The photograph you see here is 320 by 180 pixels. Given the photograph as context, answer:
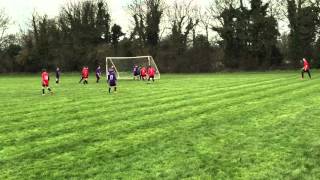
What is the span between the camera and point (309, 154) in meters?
10.3

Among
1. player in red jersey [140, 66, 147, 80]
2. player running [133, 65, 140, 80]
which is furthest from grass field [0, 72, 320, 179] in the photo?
player running [133, 65, 140, 80]

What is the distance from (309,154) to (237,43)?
6604 centimetres

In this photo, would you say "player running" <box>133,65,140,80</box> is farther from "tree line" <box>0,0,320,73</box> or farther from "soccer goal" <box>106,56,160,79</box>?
"tree line" <box>0,0,320,73</box>

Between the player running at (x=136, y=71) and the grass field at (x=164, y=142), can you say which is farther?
the player running at (x=136, y=71)

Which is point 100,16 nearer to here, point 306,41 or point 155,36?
point 155,36

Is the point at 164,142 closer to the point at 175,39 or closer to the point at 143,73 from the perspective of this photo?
the point at 143,73

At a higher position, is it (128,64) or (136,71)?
(128,64)

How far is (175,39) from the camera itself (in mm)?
81062

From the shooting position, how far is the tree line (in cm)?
7031

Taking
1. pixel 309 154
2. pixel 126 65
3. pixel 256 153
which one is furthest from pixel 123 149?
pixel 126 65

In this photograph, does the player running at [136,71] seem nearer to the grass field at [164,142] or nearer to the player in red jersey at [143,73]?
the player in red jersey at [143,73]

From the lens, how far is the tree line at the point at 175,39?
70312 mm

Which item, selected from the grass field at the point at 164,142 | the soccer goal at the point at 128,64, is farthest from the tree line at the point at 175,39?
the grass field at the point at 164,142

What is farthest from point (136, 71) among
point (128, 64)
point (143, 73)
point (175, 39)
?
point (175, 39)
